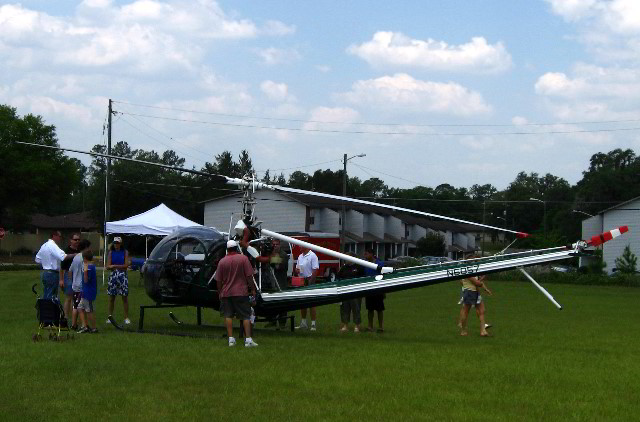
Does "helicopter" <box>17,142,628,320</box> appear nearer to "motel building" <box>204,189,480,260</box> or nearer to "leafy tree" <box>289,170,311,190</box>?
"motel building" <box>204,189,480,260</box>

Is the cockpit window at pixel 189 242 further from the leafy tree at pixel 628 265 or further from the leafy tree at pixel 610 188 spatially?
the leafy tree at pixel 610 188

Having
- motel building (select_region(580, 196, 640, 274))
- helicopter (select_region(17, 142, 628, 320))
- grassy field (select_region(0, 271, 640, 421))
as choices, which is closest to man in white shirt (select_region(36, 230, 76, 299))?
grassy field (select_region(0, 271, 640, 421))

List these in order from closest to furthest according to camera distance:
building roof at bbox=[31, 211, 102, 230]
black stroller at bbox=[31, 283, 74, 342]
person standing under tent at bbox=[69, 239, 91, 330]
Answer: black stroller at bbox=[31, 283, 74, 342]
person standing under tent at bbox=[69, 239, 91, 330]
building roof at bbox=[31, 211, 102, 230]

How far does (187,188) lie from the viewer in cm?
8675

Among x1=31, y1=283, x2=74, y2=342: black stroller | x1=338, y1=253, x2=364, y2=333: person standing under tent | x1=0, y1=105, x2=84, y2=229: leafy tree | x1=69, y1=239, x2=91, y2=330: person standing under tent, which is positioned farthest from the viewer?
x1=0, y1=105, x2=84, y2=229: leafy tree

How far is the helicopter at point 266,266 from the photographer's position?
1377cm

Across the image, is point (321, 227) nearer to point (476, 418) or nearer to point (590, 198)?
point (590, 198)

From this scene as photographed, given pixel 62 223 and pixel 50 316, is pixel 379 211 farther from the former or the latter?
pixel 50 316

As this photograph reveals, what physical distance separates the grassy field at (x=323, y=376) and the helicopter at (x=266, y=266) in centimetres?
78

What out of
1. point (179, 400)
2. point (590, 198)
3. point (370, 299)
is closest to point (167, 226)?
point (370, 299)

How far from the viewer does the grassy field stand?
328 inches

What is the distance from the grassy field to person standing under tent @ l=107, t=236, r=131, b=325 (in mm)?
733

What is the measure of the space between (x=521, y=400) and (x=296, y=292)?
6594 millimetres

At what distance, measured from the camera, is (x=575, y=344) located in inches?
594
